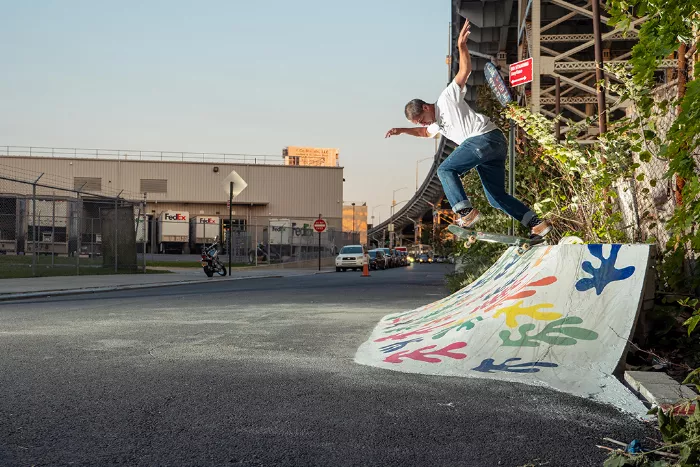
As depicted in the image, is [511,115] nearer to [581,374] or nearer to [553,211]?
[553,211]

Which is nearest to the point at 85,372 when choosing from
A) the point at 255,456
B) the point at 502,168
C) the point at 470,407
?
the point at 255,456

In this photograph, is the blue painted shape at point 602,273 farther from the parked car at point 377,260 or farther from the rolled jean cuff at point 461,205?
the parked car at point 377,260

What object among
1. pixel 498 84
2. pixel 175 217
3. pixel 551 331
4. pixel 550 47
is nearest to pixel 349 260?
pixel 550 47

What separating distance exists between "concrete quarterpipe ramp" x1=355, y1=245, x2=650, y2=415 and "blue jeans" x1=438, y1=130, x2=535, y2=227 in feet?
2.89

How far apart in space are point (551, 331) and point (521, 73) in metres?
6.08

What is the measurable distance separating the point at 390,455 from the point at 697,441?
1.36 m

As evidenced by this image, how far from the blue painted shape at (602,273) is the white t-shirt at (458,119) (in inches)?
70.5

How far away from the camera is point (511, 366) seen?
5270mm

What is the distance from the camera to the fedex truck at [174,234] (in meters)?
53.8

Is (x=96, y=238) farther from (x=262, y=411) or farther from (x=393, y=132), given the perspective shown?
(x=262, y=411)

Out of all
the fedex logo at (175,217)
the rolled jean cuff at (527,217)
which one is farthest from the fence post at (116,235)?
the fedex logo at (175,217)

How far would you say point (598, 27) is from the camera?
12.7 metres

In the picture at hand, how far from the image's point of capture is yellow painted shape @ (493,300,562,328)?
5.53m

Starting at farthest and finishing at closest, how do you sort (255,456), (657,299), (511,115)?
(511,115)
(657,299)
(255,456)
